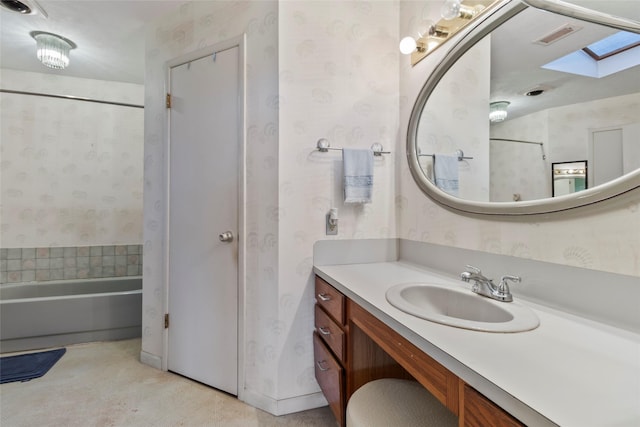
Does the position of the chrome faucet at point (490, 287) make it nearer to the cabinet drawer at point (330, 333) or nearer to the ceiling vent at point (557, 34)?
the cabinet drawer at point (330, 333)

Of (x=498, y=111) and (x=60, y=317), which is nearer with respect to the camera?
(x=498, y=111)

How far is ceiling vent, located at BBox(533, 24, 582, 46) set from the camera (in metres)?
0.95

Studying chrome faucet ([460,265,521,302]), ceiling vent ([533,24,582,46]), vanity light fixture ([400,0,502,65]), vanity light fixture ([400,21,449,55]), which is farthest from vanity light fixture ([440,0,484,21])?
chrome faucet ([460,265,521,302])

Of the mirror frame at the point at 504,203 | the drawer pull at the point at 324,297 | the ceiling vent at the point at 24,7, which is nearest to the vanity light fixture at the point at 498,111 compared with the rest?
the mirror frame at the point at 504,203

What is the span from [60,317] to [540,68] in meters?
3.34

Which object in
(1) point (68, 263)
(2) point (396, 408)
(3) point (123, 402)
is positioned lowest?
(3) point (123, 402)

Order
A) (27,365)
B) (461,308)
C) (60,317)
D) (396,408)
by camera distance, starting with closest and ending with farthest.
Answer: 1. (396,408)
2. (461,308)
3. (27,365)
4. (60,317)

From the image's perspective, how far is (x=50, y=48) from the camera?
2.25 meters

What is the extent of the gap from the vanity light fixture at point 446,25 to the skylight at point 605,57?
16.4 inches

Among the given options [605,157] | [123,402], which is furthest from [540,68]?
[123,402]

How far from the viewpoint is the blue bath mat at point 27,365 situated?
1.90 m

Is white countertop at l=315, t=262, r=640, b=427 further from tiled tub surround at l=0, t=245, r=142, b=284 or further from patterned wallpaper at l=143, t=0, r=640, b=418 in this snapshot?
tiled tub surround at l=0, t=245, r=142, b=284

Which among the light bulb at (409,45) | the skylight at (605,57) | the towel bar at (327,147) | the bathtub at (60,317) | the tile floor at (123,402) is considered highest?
the light bulb at (409,45)

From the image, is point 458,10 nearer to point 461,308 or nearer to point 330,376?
point 461,308
